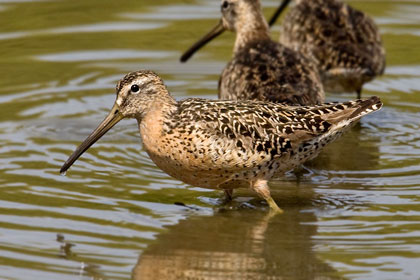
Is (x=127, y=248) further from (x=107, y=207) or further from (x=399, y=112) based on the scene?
(x=399, y=112)

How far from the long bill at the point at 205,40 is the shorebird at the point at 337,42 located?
820 millimetres

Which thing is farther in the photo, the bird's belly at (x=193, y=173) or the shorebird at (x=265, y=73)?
the shorebird at (x=265, y=73)

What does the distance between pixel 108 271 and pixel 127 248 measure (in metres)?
0.45

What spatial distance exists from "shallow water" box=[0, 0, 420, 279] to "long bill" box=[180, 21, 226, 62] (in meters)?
0.32

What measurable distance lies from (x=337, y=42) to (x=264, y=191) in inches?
148

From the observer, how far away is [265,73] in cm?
902

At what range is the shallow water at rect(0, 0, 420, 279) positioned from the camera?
6.45 meters

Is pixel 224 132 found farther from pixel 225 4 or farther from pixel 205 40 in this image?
pixel 205 40

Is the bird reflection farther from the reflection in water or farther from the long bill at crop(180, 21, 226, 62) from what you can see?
the long bill at crop(180, 21, 226, 62)

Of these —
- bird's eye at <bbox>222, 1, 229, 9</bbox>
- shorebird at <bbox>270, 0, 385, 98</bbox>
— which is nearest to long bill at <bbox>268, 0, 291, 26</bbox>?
shorebird at <bbox>270, 0, 385, 98</bbox>

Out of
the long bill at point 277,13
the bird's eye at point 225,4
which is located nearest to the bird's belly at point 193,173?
the bird's eye at point 225,4

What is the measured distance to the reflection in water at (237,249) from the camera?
20.5 ft

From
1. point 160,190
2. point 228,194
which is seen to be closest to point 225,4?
point 160,190

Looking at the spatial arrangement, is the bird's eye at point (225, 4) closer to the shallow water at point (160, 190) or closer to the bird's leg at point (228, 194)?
the shallow water at point (160, 190)
